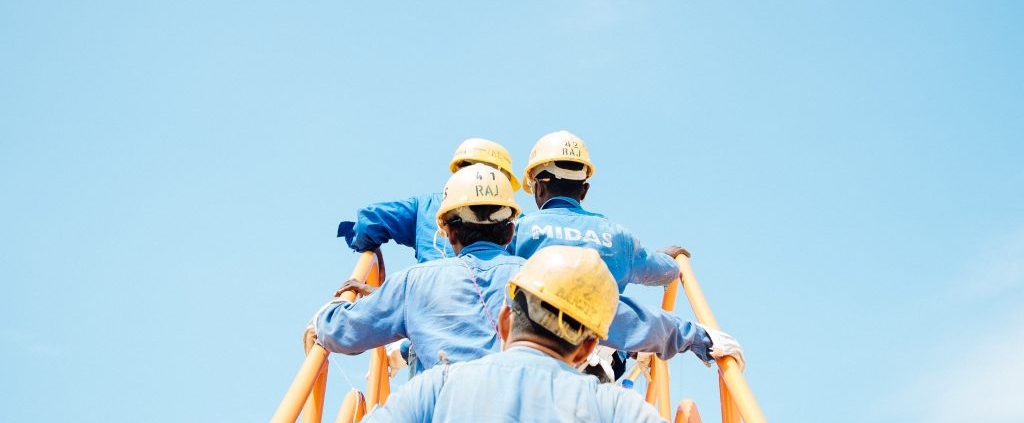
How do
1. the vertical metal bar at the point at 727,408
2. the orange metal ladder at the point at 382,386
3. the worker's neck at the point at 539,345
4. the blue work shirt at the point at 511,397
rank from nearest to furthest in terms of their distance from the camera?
the blue work shirt at the point at 511,397 < the worker's neck at the point at 539,345 < the orange metal ladder at the point at 382,386 < the vertical metal bar at the point at 727,408

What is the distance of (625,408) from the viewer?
2604 mm

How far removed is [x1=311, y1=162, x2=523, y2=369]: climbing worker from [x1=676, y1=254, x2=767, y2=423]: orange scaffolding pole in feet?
3.65

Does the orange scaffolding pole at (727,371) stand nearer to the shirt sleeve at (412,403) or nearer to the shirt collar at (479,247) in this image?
the shirt collar at (479,247)

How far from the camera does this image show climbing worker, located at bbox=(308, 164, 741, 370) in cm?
381

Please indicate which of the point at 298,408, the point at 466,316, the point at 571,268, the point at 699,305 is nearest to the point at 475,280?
the point at 466,316

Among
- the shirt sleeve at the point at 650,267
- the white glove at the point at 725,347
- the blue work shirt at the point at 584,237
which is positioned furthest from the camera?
the shirt sleeve at the point at 650,267

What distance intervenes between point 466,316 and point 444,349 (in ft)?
0.51

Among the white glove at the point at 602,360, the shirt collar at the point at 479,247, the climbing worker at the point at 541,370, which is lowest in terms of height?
the white glove at the point at 602,360

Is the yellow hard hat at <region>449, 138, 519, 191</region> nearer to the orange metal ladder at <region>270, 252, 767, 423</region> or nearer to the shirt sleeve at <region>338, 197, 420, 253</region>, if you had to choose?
the shirt sleeve at <region>338, 197, 420, 253</region>

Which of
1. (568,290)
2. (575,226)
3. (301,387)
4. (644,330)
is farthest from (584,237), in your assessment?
(568,290)

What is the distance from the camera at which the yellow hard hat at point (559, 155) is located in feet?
20.4

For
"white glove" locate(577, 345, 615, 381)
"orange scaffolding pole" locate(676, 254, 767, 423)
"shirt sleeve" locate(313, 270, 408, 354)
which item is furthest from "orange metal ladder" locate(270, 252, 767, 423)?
"white glove" locate(577, 345, 615, 381)

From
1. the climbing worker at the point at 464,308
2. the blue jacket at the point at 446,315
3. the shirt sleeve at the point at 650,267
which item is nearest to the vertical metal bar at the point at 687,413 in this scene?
the climbing worker at the point at 464,308

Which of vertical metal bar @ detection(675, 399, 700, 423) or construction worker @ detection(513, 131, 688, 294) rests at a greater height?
construction worker @ detection(513, 131, 688, 294)
